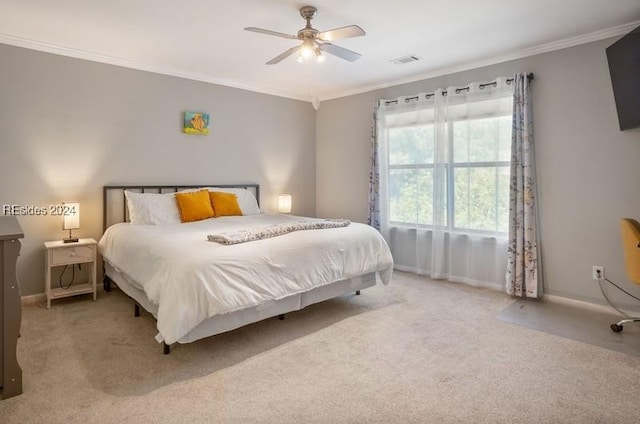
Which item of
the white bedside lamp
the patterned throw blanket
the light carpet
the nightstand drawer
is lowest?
the light carpet

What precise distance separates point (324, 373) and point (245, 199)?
9.40 ft

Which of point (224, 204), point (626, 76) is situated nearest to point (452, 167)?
point (626, 76)

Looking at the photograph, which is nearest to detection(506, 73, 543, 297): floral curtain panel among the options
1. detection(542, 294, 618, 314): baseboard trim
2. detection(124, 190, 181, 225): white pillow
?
detection(542, 294, 618, 314): baseboard trim

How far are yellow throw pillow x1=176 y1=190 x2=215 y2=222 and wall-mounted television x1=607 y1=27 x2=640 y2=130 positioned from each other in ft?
13.1

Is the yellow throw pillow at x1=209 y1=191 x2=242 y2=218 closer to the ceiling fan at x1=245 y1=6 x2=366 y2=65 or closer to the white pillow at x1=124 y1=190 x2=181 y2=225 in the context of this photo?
the white pillow at x1=124 y1=190 x2=181 y2=225

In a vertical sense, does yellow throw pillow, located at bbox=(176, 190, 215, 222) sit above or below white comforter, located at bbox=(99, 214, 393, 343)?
above

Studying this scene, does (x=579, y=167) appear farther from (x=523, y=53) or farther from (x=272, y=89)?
(x=272, y=89)

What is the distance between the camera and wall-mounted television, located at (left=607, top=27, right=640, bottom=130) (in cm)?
284

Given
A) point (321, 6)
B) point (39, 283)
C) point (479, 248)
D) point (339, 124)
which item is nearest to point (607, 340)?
point (479, 248)

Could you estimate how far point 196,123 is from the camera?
4.57m

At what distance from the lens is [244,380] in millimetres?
2209

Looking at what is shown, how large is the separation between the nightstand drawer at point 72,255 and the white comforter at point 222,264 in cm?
14

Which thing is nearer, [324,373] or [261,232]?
[324,373]

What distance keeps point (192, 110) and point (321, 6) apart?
2393mm
